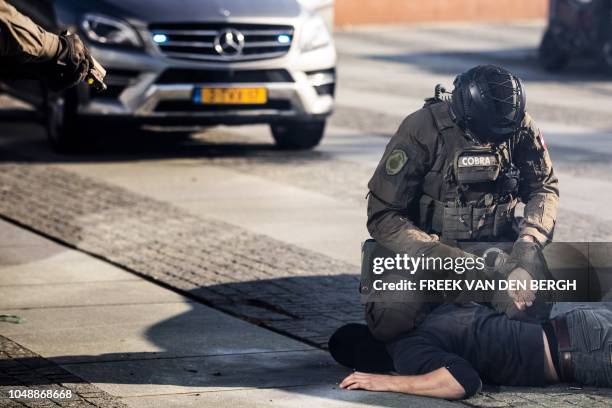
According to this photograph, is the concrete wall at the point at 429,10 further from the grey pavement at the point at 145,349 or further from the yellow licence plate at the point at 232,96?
the grey pavement at the point at 145,349

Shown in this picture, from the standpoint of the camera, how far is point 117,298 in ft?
24.7

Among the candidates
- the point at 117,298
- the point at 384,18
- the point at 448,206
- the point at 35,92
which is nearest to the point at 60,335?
the point at 117,298

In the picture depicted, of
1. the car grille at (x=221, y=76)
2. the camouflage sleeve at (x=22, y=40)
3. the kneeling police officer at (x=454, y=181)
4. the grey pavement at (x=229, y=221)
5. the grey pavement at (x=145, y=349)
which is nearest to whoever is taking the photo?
the camouflage sleeve at (x=22, y=40)

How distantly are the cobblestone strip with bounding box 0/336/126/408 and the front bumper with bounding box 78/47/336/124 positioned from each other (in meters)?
5.47

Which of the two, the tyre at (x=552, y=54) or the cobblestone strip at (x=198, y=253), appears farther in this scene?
the tyre at (x=552, y=54)

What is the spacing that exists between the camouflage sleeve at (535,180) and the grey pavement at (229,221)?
785mm

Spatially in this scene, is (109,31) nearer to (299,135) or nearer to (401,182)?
(299,135)

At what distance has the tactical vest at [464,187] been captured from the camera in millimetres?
6168

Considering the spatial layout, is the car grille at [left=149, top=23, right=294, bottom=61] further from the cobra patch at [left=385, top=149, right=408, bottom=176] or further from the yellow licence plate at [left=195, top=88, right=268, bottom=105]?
the cobra patch at [left=385, top=149, right=408, bottom=176]

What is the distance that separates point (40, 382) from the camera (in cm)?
590

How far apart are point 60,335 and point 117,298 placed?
2.69 feet

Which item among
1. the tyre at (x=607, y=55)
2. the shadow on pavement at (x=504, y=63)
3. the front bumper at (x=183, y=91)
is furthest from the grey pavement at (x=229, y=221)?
the tyre at (x=607, y=55)

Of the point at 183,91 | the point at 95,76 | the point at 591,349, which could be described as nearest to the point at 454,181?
the point at 591,349

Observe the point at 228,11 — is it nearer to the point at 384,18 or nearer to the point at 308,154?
the point at 308,154
